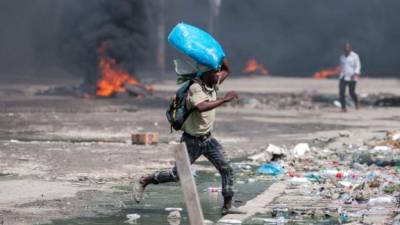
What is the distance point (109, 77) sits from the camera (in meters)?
29.5

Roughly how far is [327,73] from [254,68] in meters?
3.72

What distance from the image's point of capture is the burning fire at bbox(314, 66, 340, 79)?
40.1 m

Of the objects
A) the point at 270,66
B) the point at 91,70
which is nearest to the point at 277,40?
the point at 270,66

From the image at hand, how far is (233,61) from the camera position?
44.5 metres

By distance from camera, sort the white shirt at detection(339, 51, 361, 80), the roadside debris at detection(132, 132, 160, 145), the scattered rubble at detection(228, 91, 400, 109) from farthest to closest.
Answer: the scattered rubble at detection(228, 91, 400, 109), the white shirt at detection(339, 51, 361, 80), the roadside debris at detection(132, 132, 160, 145)

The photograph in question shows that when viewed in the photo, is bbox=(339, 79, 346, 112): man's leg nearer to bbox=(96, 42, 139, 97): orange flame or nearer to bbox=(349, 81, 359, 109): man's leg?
bbox=(349, 81, 359, 109): man's leg

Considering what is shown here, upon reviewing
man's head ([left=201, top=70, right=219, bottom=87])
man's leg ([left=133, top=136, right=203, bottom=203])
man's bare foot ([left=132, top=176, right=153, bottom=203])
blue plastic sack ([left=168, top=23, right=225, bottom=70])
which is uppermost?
blue plastic sack ([left=168, top=23, right=225, bottom=70])

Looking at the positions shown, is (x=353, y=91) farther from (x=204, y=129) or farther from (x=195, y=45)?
(x=195, y=45)

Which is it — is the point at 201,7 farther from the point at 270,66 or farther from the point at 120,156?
the point at 120,156

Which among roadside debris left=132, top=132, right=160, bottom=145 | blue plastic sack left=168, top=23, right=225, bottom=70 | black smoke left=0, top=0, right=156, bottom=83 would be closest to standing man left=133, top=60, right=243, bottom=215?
blue plastic sack left=168, top=23, right=225, bottom=70

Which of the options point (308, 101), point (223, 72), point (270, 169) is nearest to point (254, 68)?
point (308, 101)

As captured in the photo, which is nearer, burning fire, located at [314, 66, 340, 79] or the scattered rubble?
the scattered rubble

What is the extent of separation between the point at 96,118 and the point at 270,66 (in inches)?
896

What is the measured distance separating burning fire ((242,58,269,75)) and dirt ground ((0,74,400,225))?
27.0 ft
